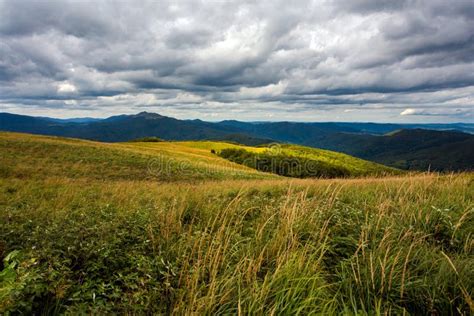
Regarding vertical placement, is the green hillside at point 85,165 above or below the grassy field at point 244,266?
below

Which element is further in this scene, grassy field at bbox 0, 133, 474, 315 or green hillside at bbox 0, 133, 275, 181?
green hillside at bbox 0, 133, 275, 181

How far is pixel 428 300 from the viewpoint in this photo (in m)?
2.80

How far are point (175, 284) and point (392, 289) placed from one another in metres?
2.35

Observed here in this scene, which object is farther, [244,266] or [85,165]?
[85,165]

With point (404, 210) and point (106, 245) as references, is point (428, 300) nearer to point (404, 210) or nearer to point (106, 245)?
point (404, 210)

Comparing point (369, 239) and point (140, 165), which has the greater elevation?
point (369, 239)

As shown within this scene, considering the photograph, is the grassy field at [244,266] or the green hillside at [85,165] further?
the green hillside at [85,165]

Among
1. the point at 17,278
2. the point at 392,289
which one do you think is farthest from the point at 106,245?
the point at 392,289

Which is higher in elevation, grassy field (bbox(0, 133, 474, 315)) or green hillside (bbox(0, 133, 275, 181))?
grassy field (bbox(0, 133, 474, 315))

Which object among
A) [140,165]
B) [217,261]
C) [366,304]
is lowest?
[140,165]

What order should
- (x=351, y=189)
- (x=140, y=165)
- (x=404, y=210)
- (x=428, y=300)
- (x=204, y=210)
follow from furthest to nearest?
(x=140, y=165), (x=351, y=189), (x=204, y=210), (x=404, y=210), (x=428, y=300)

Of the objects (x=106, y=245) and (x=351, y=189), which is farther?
(x=351, y=189)

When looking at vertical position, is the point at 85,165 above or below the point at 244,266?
below

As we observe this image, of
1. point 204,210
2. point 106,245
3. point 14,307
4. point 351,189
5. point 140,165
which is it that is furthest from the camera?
point 140,165
